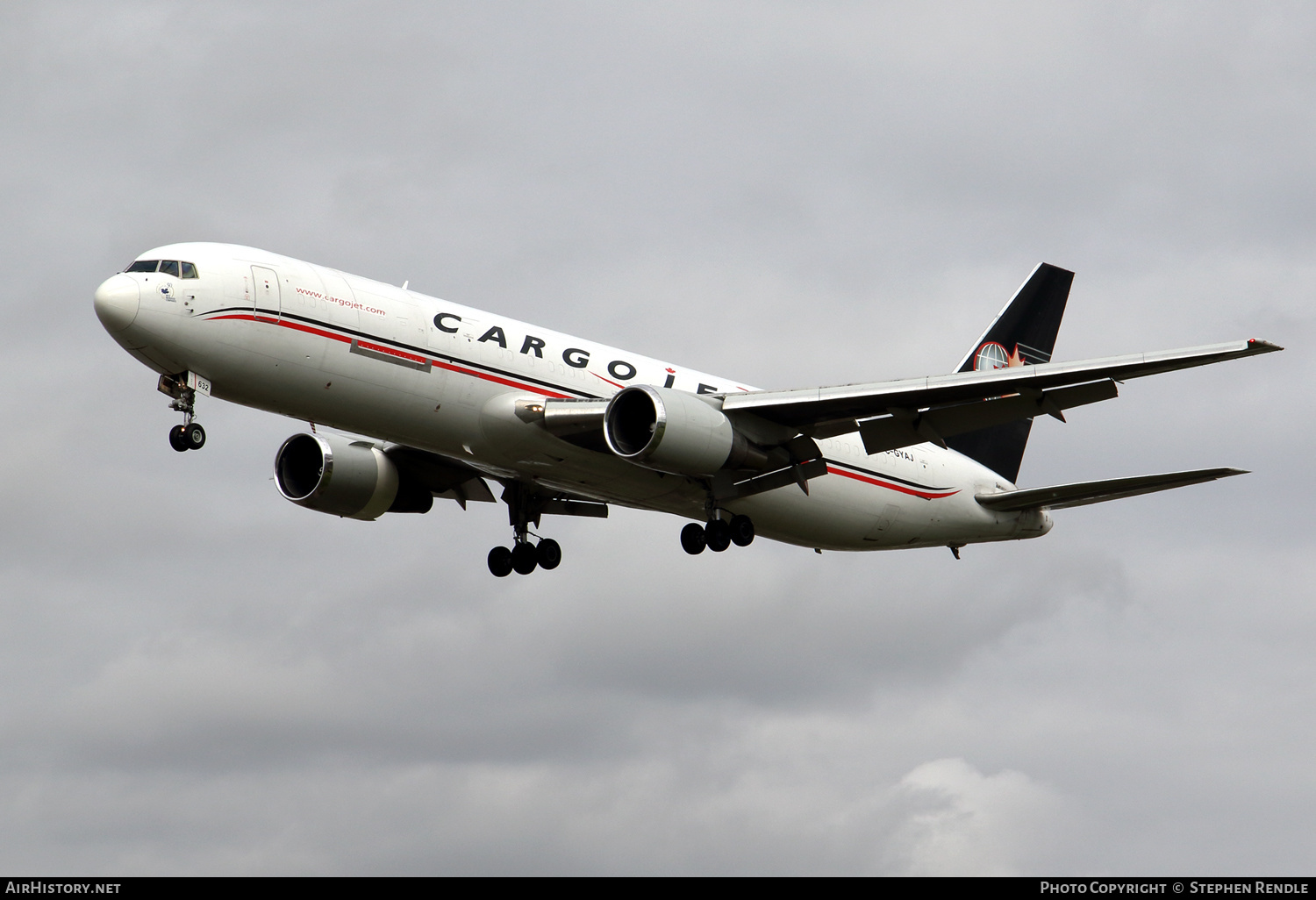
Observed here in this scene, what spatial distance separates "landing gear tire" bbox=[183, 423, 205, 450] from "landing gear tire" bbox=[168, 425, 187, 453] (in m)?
0.02

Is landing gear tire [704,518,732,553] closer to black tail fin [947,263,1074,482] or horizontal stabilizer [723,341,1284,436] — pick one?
horizontal stabilizer [723,341,1284,436]

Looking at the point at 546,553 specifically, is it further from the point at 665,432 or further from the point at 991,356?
the point at 991,356

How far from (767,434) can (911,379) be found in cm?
359

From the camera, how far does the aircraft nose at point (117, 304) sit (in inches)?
1184

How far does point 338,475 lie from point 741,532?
10283 millimetres

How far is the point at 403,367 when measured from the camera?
1267 inches

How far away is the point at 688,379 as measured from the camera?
36844 millimetres

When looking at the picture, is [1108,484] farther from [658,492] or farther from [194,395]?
[194,395]

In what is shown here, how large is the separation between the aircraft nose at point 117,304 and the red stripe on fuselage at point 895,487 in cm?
1644

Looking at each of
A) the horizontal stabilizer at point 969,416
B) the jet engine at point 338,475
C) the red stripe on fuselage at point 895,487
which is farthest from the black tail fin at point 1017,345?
the jet engine at point 338,475

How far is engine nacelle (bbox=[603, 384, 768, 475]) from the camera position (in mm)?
32188
